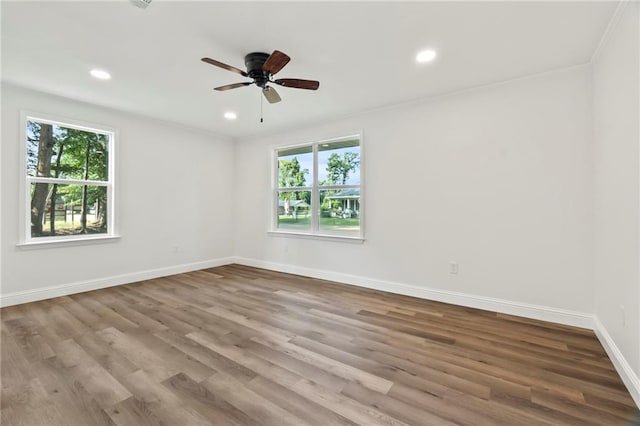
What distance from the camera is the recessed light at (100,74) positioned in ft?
9.63

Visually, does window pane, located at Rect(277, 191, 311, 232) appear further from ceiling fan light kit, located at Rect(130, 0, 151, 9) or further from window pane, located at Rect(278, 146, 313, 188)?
ceiling fan light kit, located at Rect(130, 0, 151, 9)

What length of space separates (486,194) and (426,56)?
5.45 ft

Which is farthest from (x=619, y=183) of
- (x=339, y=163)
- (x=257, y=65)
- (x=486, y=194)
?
(x=339, y=163)

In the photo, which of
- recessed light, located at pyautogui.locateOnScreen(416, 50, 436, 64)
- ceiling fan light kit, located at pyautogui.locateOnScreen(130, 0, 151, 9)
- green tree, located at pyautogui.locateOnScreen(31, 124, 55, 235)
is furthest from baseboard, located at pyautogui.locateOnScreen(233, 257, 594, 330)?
ceiling fan light kit, located at pyautogui.locateOnScreen(130, 0, 151, 9)

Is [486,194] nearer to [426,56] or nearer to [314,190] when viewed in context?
[426,56]

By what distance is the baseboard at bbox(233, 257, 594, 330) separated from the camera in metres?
2.79

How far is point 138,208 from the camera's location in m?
4.44

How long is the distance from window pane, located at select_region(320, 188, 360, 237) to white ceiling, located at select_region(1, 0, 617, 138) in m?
1.50

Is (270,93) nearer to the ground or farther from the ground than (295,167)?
farther from the ground

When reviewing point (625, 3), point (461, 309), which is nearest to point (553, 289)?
point (461, 309)

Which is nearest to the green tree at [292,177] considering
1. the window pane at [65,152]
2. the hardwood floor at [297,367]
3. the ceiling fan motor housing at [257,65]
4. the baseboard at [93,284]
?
the baseboard at [93,284]

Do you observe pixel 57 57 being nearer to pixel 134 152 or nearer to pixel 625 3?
pixel 134 152

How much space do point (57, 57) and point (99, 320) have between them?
8.51 feet

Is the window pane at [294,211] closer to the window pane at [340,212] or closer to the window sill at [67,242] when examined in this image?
the window pane at [340,212]
